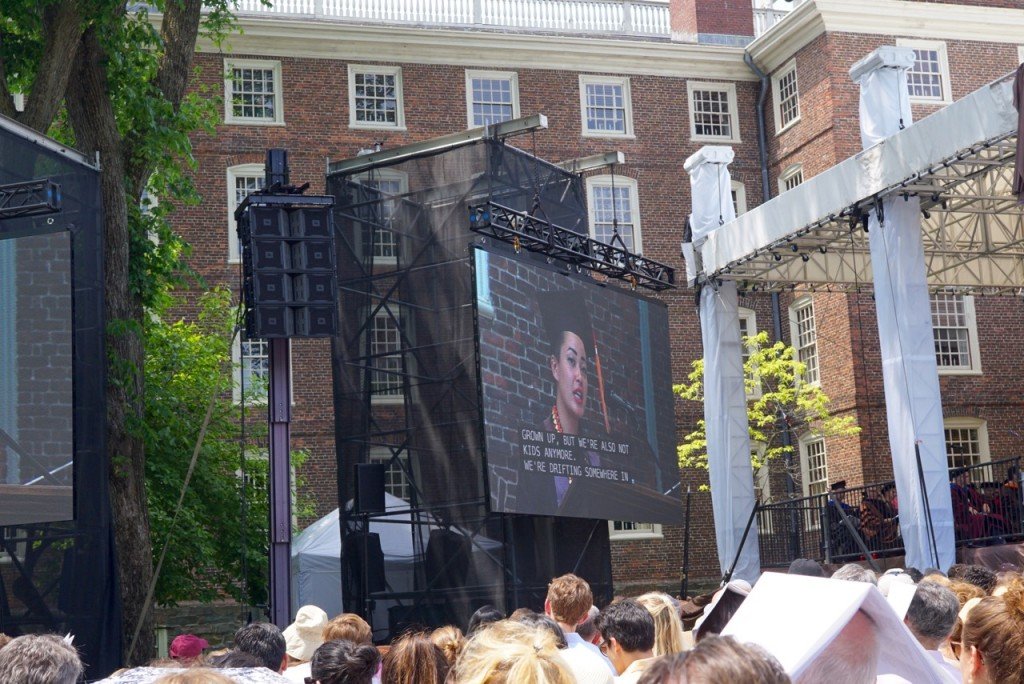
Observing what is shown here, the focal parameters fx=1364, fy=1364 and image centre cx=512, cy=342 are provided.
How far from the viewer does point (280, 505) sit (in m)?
10.9

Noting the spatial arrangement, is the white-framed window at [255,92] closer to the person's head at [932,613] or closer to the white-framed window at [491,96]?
the white-framed window at [491,96]

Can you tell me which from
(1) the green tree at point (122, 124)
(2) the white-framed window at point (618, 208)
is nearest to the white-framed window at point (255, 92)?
(2) the white-framed window at point (618, 208)

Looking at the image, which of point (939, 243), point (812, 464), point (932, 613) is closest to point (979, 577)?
point (932, 613)

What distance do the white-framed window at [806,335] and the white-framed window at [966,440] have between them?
3.03 meters

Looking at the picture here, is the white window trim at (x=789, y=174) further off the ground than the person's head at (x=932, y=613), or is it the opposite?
the white window trim at (x=789, y=174)

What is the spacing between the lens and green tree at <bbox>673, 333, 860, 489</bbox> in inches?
Result: 1090

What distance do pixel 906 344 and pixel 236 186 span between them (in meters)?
17.4

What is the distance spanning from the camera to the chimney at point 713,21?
32438mm

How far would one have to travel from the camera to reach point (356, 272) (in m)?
17.7

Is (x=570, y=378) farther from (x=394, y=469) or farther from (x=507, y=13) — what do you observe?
(x=507, y=13)

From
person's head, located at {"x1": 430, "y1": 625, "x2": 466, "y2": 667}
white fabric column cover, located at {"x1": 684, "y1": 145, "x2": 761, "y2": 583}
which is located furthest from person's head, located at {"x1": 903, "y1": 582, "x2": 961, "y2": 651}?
white fabric column cover, located at {"x1": 684, "y1": 145, "x2": 761, "y2": 583}

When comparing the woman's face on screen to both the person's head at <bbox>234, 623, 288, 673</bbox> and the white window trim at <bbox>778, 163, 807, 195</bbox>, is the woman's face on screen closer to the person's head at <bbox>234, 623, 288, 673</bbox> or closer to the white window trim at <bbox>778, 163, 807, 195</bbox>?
the person's head at <bbox>234, 623, 288, 673</bbox>

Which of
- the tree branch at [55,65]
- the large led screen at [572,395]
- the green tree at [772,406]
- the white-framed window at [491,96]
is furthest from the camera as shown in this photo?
the white-framed window at [491,96]

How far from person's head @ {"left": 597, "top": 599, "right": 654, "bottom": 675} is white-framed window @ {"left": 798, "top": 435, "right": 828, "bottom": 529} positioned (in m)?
Answer: 24.4
